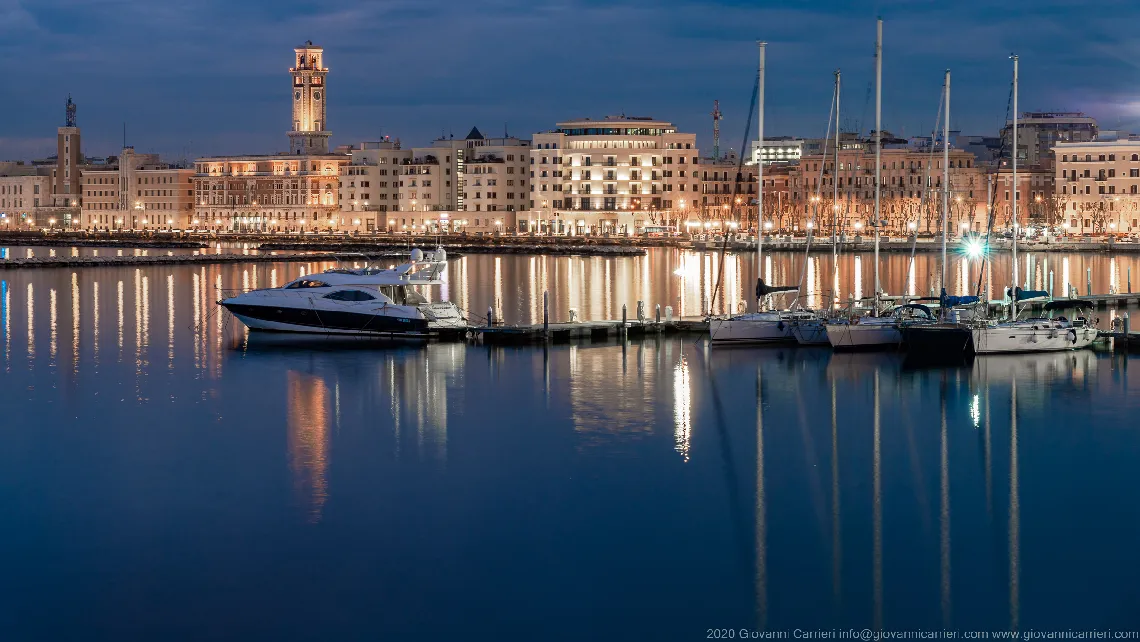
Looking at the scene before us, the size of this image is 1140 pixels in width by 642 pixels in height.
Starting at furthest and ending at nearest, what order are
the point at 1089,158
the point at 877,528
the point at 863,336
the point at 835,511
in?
the point at 1089,158
the point at 863,336
the point at 835,511
the point at 877,528

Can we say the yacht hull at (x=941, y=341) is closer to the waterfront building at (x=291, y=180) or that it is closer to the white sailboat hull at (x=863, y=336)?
Result: the white sailboat hull at (x=863, y=336)

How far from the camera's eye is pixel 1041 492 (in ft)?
59.5

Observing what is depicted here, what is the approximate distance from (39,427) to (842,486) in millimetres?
12156

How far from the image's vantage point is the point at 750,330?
31.7 m

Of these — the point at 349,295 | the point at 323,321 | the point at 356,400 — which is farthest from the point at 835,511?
the point at 323,321

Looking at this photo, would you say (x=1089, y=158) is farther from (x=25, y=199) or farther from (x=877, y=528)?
(x=25, y=199)

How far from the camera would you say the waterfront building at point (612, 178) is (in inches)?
4500

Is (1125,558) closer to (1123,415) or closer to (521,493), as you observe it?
(521,493)

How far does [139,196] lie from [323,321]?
115328 mm

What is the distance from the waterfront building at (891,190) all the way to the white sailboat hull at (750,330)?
250 ft

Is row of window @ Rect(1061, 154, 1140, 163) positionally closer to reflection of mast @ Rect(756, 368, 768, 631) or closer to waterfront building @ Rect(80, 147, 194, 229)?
waterfront building @ Rect(80, 147, 194, 229)

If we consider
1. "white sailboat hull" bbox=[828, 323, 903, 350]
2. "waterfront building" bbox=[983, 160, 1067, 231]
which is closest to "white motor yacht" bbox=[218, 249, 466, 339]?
"white sailboat hull" bbox=[828, 323, 903, 350]

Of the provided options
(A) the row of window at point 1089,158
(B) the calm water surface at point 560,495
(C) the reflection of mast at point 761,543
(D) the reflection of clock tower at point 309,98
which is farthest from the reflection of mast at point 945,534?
(D) the reflection of clock tower at point 309,98

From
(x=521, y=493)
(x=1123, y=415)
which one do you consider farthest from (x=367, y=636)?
(x=1123, y=415)
